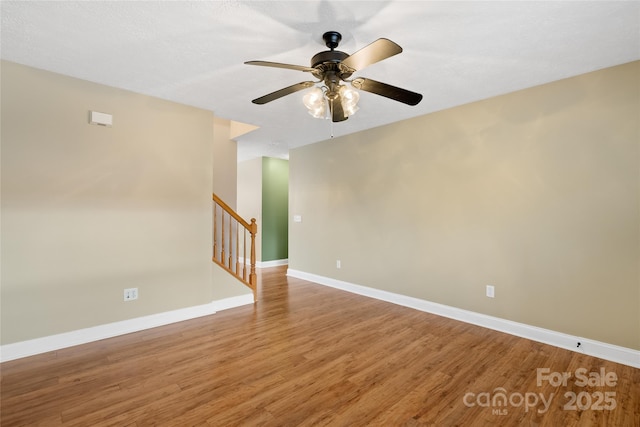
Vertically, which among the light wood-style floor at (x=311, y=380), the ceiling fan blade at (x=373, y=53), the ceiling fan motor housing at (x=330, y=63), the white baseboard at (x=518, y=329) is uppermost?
the ceiling fan motor housing at (x=330, y=63)

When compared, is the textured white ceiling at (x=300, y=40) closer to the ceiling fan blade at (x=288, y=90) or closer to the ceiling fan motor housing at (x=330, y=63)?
the ceiling fan motor housing at (x=330, y=63)

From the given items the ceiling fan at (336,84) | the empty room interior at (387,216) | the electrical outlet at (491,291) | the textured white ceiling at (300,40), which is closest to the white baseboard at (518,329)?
the empty room interior at (387,216)

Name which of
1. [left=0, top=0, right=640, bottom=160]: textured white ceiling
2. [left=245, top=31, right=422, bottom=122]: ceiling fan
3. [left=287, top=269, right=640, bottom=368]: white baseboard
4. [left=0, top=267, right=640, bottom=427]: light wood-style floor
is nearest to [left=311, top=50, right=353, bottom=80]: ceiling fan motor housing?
[left=245, top=31, right=422, bottom=122]: ceiling fan

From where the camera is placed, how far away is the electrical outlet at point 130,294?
9.85ft

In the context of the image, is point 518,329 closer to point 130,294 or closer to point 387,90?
point 387,90

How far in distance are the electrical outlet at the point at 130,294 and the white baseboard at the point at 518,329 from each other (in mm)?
2863

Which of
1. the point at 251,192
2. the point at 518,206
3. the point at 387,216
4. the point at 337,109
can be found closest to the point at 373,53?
the point at 337,109

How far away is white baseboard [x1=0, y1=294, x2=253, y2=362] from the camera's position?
2453 mm

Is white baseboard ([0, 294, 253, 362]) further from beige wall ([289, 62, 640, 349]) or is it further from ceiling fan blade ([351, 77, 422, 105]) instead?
ceiling fan blade ([351, 77, 422, 105])

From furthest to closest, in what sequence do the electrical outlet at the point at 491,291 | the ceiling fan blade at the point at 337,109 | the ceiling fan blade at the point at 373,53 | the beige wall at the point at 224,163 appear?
the beige wall at the point at 224,163
the electrical outlet at the point at 491,291
the ceiling fan blade at the point at 337,109
the ceiling fan blade at the point at 373,53

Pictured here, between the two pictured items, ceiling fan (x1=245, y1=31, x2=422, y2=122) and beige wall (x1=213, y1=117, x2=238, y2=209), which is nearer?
ceiling fan (x1=245, y1=31, x2=422, y2=122)

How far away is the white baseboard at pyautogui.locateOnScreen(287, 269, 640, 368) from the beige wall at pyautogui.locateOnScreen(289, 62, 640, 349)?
61mm

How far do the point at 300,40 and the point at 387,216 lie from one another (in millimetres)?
2637

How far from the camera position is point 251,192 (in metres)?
6.70
